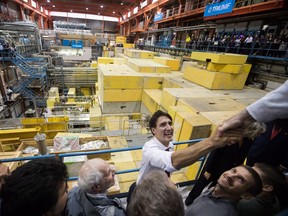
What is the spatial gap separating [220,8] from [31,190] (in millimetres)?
11335

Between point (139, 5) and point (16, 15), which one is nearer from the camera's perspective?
point (16, 15)

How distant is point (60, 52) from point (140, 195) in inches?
955

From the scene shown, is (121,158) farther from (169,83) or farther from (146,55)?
(146,55)

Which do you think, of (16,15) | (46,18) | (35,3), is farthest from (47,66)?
(46,18)

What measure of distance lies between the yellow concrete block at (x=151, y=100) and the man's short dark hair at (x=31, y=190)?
5855mm

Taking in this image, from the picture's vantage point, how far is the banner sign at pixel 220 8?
27.4ft

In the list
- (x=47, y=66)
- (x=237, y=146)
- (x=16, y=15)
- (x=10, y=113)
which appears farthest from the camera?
(x=16, y=15)

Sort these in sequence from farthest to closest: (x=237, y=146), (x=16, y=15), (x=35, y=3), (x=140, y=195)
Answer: (x=35, y=3)
(x=16, y=15)
(x=237, y=146)
(x=140, y=195)

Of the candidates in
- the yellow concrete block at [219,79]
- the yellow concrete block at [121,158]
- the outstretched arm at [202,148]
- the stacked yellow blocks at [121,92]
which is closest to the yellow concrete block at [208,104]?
the yellow concrete block at [219,79]

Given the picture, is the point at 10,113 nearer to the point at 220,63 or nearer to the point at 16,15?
the point at 220,63

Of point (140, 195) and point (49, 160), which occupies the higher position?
point (140, 195)

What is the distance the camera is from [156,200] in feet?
2.79

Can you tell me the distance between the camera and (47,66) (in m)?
16.4

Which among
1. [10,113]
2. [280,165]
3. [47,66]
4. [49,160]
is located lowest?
[10,113]
